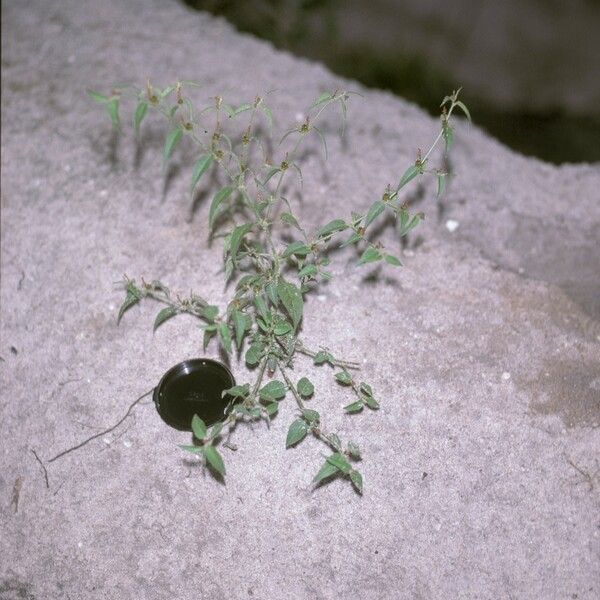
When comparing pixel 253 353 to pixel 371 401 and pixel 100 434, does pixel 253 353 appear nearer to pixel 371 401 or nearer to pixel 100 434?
pixel 371 401

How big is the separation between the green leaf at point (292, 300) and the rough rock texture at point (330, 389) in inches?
14.0

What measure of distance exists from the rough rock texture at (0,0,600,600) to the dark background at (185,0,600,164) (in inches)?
52.1

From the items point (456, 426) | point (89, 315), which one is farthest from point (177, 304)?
point (456, 426)

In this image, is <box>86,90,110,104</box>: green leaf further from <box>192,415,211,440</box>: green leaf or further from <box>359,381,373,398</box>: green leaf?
<box>359,381,373,398</box>: green leaf

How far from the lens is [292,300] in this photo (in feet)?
5.70

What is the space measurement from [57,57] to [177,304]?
1728 mm

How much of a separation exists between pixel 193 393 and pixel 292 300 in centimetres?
52

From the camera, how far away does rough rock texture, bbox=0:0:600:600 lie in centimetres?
173

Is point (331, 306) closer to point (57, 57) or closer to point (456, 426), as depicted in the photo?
point (456, 426)

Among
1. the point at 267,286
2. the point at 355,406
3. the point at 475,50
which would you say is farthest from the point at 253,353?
the point at 475,50

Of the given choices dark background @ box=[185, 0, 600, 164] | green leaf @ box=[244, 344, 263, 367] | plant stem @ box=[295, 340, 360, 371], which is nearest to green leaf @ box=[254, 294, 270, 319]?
green leaf @ box=[244, 344, 263, 367]

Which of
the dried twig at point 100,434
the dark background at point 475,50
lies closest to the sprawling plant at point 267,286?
the dried twig at point 100,434

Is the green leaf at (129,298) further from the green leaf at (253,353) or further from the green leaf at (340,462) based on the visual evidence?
the green leaf at (340,462)

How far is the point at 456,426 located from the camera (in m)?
1.93
